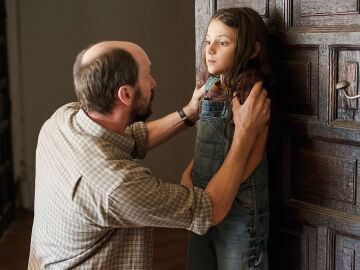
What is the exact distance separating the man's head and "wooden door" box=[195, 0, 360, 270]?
39 centimetres

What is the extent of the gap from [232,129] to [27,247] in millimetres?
2347

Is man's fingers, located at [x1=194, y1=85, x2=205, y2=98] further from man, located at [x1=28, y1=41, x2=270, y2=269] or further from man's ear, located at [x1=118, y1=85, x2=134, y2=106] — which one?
man's ear, located at [x1=118, y1=85, x2=134, y2=106]

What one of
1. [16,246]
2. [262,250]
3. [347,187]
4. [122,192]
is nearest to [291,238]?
[262,250]

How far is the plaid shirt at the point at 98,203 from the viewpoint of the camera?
4.74 ft

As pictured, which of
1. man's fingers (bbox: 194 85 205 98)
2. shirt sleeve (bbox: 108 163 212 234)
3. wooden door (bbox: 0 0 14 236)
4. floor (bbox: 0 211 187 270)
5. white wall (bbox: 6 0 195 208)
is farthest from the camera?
white wall (bbox: 6 0 195 208)

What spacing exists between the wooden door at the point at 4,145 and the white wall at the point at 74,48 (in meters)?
0.11

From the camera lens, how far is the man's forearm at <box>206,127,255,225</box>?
1.53 meters

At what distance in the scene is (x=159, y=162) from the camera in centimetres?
427

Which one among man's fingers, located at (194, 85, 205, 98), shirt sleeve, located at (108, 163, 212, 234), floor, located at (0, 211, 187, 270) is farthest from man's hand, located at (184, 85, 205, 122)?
floor, located at (0, 211, 187, 270)

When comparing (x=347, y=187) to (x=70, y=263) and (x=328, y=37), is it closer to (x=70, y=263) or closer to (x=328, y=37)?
(x=328, y=37)

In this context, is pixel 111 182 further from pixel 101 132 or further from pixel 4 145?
pixel 4 145

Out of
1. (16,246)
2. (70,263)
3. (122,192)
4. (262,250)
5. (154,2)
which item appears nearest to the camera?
(122,192)

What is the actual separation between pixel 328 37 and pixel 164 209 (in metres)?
0.61

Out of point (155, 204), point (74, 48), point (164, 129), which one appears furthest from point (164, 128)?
point (74, 48)
